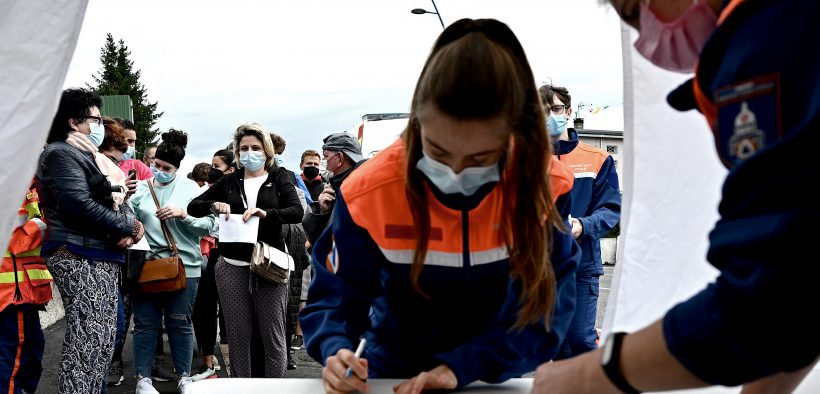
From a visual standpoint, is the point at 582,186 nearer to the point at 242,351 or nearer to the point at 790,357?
the point at 242,351

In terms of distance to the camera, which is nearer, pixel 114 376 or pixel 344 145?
pixel 344 145

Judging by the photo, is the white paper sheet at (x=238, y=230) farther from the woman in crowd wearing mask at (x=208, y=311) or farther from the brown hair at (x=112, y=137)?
the brown hair at (x=112, y=137)

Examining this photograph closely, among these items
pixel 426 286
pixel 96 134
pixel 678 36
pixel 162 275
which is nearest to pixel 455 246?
pixel 426 286

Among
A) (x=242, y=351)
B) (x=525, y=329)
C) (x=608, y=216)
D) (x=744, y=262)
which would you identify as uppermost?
(x=744, y=262)

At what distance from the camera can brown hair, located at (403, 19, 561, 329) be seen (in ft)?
4.87

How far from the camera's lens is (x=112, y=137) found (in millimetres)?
5281

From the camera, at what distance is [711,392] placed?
149cm

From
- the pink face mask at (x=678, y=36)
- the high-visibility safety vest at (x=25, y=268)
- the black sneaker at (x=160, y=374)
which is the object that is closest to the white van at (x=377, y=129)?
the black sneaker at (x=160, y=374)

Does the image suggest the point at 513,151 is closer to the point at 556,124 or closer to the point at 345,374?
the point at 345,374

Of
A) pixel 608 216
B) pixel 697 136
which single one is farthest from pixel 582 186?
pixel 697 136

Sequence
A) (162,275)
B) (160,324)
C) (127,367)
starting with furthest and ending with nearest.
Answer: (127,367) → (160,324) → (162,275)

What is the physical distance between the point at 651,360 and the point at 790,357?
0.15 metres

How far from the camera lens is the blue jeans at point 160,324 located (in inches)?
198

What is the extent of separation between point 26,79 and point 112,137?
395 centimetres
